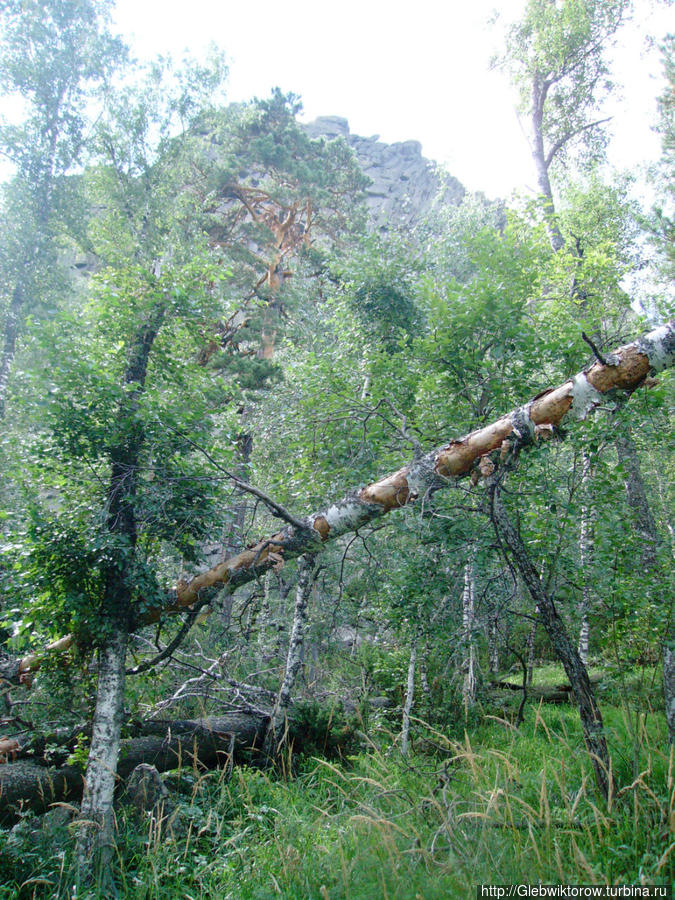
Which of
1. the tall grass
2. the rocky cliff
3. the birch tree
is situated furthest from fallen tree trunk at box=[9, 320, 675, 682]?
the rocky cliff

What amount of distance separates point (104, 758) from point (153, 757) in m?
1.23

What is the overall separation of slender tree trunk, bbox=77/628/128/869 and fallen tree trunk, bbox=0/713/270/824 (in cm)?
46

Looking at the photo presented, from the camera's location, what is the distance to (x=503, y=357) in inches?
221

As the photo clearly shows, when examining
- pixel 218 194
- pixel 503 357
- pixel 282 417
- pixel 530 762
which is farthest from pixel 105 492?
pixel 218 194

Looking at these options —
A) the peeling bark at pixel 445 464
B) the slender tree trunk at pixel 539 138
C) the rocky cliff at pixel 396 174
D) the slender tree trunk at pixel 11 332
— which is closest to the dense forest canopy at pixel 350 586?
the peeling bark at pixel 445 464

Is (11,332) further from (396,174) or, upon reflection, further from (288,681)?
(396,174)

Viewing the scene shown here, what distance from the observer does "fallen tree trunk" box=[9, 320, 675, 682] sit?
3.31 meters

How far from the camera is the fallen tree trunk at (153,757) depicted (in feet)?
14.8

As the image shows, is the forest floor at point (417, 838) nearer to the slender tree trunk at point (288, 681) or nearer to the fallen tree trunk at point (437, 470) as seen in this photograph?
the slender tree trunk at point (288, 681)

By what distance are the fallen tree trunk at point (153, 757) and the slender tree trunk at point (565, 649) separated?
2.79 m

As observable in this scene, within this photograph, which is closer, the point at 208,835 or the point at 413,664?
the point at 208,835

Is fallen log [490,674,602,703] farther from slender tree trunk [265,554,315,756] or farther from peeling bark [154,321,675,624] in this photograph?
peeling bark [154,321,675,624]

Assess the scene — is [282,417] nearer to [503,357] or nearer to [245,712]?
[503,357]

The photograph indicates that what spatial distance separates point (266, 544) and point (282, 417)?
2.69m
